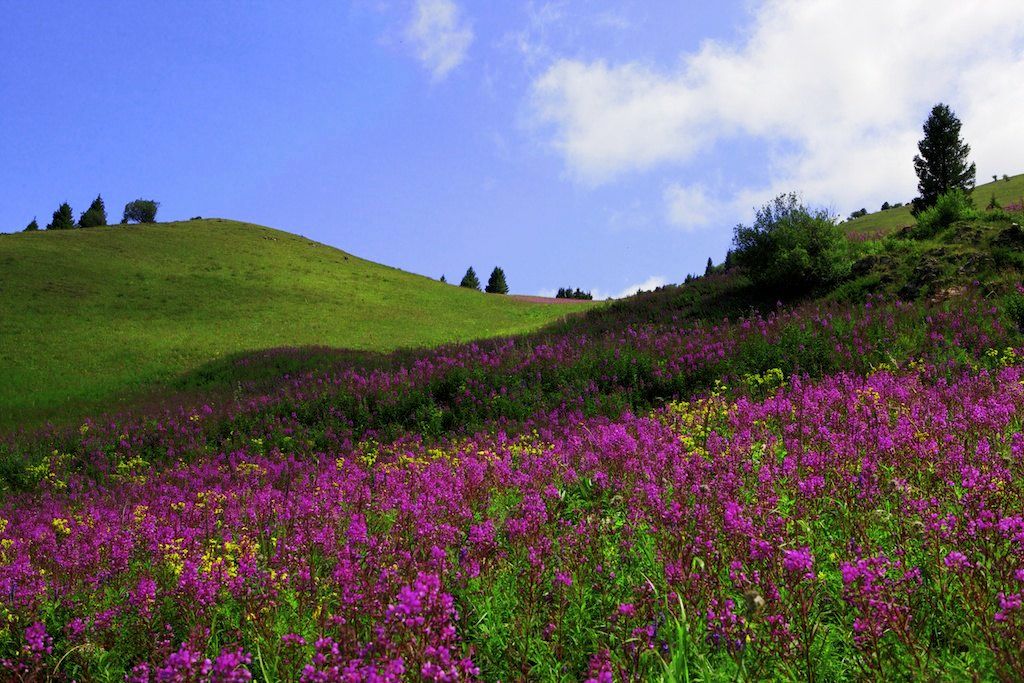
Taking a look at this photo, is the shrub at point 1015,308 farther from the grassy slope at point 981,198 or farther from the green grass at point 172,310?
the grassy slope at point 981,198

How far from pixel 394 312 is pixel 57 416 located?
23.7 meters

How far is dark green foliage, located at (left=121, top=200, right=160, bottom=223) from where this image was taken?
108 metres

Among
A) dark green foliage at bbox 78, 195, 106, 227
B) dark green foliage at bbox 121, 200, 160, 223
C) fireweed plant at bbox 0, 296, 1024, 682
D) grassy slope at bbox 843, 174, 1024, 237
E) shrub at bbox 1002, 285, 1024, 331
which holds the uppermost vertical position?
dark green foliage at bbox 121, 200, 160, 223

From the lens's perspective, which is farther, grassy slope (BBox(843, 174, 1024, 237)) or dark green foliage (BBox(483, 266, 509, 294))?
dark green foliage (BBox(483, 266, 509, 294))

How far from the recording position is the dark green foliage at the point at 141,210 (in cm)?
10762

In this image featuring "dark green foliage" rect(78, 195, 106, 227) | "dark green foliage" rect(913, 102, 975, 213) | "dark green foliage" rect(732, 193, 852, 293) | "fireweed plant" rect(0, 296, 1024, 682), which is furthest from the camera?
"dark green foliage" rect(78, 195, 106, 227)

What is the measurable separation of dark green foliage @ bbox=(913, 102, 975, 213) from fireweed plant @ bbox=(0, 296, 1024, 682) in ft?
180

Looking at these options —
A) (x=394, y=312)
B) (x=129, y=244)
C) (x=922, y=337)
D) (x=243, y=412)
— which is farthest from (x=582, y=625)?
(x=129, y=244)

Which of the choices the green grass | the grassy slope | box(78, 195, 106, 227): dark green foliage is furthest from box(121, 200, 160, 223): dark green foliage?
the grassy slope

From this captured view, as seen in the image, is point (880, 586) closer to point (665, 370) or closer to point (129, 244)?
point (665, 370)

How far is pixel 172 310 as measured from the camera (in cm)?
3628

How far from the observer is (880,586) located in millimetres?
2250

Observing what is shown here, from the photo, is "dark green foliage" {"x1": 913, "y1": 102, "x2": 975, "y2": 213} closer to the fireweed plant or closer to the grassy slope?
the grassy slope

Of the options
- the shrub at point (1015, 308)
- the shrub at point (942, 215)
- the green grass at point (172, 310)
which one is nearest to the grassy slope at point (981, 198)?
the green grass at point (172, 310)
